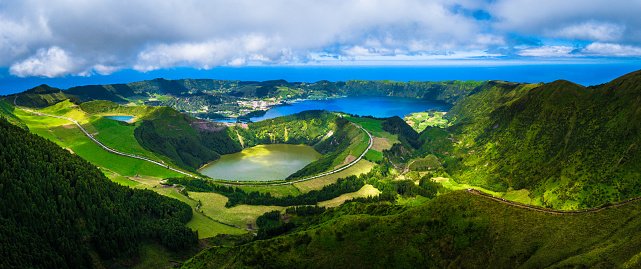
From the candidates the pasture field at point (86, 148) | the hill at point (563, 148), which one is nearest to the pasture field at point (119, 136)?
the pasture field at point (86, 148)

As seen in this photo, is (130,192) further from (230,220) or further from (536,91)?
(536,91)

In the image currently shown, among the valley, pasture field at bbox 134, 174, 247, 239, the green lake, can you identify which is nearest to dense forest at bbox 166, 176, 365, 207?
the valley

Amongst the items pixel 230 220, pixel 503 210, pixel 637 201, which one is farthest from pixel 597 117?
pixel 230 220

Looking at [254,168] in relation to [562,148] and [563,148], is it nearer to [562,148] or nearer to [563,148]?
[562,148]

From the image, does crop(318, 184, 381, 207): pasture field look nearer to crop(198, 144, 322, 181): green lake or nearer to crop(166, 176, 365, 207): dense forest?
crop(166, 176, 365, 207): dense forest

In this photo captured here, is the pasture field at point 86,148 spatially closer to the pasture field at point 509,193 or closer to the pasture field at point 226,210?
the pasture field at point 226,210
